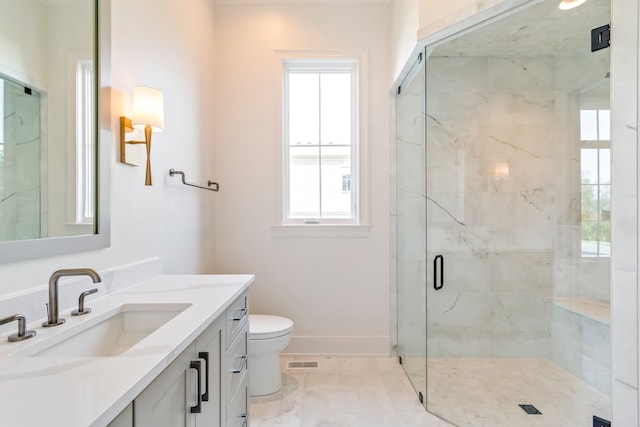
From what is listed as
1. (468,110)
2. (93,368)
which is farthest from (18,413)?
(468,110)

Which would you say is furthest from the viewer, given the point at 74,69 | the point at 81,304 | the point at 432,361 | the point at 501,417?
the point at 432,361

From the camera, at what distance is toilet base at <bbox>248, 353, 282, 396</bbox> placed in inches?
87.7

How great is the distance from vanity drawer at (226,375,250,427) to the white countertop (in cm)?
53

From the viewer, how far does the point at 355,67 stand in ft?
9.64

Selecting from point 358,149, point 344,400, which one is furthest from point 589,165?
point 344,400

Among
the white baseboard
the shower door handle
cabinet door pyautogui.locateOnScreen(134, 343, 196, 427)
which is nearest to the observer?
cabinet door pyautogui.locateOnScreen(134, 343, 196, 427)

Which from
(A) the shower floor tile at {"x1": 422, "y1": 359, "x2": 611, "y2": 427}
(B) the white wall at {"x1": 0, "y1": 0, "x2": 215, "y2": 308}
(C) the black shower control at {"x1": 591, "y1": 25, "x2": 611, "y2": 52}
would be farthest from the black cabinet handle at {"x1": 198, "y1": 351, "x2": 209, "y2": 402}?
(C) the black shower control at {"x1": 591, "y1": 25, "x2": 611, "y2": 52}

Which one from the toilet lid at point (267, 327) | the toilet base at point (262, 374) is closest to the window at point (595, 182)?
the toilet lid at point (267, 327)

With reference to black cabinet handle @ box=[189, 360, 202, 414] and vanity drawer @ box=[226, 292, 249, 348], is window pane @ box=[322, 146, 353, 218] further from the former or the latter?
black cabinet handle @ box=[189, 360, 202, 414]

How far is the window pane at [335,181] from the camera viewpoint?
2.96 m

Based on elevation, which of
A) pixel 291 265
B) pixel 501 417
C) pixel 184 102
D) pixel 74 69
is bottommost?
pixel 501 417

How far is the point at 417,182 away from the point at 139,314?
187 cm

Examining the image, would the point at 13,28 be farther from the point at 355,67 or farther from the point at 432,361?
the point at 432,361

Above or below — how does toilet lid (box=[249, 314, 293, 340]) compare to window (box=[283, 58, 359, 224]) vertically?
below
